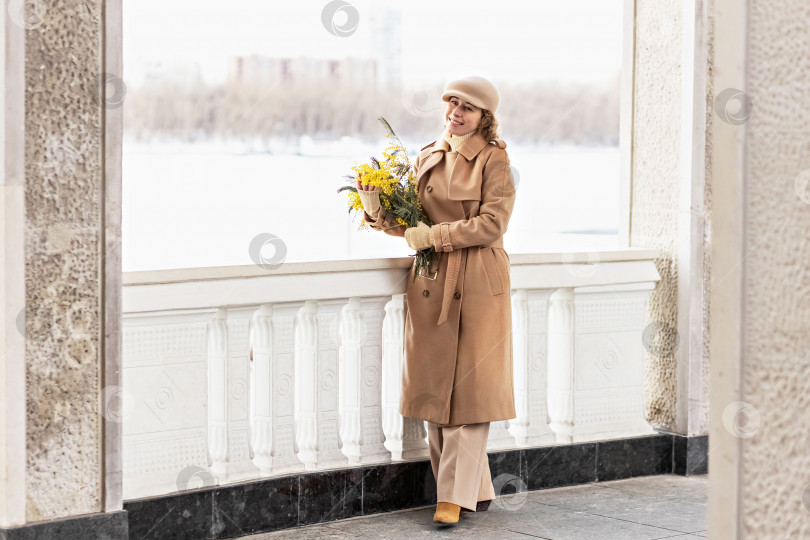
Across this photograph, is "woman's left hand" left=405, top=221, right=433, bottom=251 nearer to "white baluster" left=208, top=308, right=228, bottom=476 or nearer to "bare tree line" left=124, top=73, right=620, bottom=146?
"white baluster" left=208, top=308, right=228, bottom=476

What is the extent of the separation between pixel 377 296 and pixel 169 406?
926 millimetres

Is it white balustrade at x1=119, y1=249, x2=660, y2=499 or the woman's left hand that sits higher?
the woman's left hand

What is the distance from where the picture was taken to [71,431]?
10.8 feet

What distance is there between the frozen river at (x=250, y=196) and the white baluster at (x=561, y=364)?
2.59 m

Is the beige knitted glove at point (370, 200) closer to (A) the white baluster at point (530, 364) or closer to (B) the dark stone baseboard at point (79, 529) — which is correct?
(A) the white baluster at point (530, 364)

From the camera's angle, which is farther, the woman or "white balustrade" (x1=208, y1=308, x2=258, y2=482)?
the woman

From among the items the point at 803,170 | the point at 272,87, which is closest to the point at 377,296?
the point at 803,170

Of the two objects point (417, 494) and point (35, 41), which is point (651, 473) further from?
point (35, 41)

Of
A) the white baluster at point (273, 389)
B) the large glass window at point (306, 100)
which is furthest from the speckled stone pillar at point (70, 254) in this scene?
the large glass window at point (306, 100)

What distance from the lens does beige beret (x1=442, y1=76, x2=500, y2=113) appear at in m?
4.10

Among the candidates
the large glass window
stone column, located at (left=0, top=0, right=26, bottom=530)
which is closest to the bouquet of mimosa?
stone column, located at (left=0, top=0, right=26, bottom=530)

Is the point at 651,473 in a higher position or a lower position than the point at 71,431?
lower

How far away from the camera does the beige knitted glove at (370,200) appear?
4.05 m

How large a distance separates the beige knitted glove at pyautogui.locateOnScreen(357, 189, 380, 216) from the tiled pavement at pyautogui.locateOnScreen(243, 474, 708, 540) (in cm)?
116
